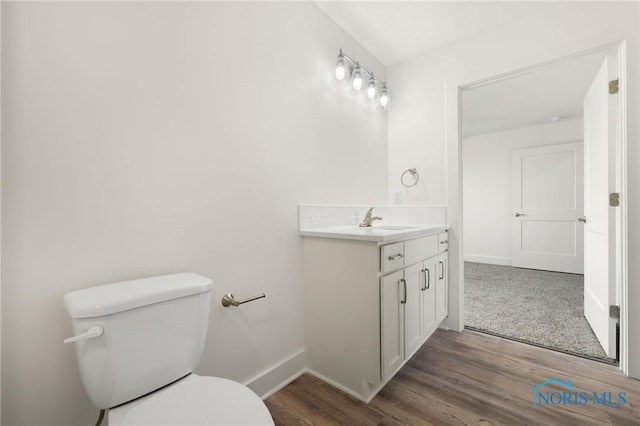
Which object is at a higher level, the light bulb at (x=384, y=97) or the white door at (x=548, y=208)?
the light bulb at (x=384, y=97)

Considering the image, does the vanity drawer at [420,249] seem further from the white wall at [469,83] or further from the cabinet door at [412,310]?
the white wall at [469,83]

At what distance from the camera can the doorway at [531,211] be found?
7.41 feet

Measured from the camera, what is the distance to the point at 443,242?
7.17ft

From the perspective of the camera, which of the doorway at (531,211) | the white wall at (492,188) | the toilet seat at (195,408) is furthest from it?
the white wall at (492,188)

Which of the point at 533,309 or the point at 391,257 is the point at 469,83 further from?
the point at 533,309

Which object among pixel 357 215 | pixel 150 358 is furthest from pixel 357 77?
pixel 150 358

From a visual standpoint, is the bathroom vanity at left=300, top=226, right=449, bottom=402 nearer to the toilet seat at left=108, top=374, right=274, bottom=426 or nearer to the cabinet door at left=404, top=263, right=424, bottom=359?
the cabinet door at left=404, top=263, right=424, bottom=359

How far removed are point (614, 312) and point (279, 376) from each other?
6.79ft

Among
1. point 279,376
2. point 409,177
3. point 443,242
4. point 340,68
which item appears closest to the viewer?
point 279,376

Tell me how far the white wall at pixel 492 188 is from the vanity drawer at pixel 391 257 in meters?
3.66

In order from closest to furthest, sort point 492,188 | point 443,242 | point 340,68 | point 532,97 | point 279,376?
point 279,376, point 340,68, point 443,242, point 532,97, point 492,188

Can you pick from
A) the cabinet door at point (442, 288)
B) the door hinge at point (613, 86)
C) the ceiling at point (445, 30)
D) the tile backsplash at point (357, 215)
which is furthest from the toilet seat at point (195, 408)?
the door hinge at point (613, 86)

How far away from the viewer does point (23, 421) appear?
842 millimetres

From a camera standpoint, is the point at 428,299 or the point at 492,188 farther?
the point at 492,188
